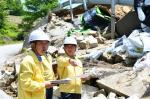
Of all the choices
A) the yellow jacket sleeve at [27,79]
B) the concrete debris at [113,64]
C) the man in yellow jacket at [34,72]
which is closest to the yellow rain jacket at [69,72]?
the man in yellow jacket at [34,72]

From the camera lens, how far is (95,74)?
955 centimetres

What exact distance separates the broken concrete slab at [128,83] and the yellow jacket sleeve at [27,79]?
333 cm

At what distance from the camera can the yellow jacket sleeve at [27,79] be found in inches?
188

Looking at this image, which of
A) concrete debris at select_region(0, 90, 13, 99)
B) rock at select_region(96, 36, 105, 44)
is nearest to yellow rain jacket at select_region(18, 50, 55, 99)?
concrete debris at select_region(0, 90, 13, 99)

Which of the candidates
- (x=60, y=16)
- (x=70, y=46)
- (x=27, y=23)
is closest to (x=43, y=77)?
(x=70, y=46)

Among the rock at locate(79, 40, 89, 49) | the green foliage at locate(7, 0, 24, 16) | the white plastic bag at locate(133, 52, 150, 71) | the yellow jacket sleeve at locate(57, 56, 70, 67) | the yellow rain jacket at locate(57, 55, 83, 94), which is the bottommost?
the green foliage at locate(7, 0, 24, 16)

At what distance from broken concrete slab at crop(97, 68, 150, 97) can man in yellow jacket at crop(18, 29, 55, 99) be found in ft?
10.5

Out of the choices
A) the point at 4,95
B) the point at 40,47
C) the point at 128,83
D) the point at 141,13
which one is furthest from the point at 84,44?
the point at 40,47

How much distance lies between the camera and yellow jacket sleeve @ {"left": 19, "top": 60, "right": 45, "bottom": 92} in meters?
4.79

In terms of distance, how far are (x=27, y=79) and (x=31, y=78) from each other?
0.20 feet

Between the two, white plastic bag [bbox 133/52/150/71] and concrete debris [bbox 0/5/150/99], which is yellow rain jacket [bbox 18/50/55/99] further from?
white plastic bag [bbox 133/52/150/71]

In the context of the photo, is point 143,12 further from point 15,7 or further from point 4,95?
point 15,7

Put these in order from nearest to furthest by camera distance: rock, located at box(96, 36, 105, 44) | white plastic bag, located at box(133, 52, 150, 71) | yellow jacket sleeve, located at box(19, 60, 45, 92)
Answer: yellow jacket sleeve, located at box(19, 60, 45, 92)
white plastic bag, located at box(133, 52, 150, 71)
rock, located at box(96, 36, 105, 44)

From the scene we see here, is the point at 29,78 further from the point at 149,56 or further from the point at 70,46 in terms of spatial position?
the point at 149,56
